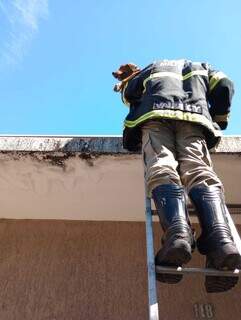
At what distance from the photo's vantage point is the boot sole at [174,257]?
A: 77.1 inches

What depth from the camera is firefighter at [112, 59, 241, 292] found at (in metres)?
2.04

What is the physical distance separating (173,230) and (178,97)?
3.05 ft

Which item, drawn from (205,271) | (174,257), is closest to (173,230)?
(174,257)

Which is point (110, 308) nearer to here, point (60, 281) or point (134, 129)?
point (60, 281)

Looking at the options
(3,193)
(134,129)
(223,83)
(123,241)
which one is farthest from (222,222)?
(3,193)

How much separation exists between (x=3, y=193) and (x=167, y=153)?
63.9 inches

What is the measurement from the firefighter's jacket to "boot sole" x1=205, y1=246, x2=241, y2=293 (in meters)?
0.87

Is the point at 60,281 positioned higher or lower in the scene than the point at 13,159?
lower

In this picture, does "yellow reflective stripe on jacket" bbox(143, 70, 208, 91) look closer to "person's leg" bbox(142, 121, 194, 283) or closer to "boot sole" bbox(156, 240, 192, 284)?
"person's leg" bbox(142, 121, 194, 283)

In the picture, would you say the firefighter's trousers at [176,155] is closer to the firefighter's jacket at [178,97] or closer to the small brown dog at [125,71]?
the firefighter's jacket at [178,97]

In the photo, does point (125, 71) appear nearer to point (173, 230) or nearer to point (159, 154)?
point (159, 154)

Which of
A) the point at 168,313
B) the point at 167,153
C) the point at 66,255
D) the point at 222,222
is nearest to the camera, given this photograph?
the point at 222,222

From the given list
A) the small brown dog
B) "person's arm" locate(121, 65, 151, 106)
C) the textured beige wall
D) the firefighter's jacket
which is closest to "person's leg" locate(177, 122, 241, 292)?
the firefighter's jacket

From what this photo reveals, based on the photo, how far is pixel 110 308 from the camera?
3195 millimetres
